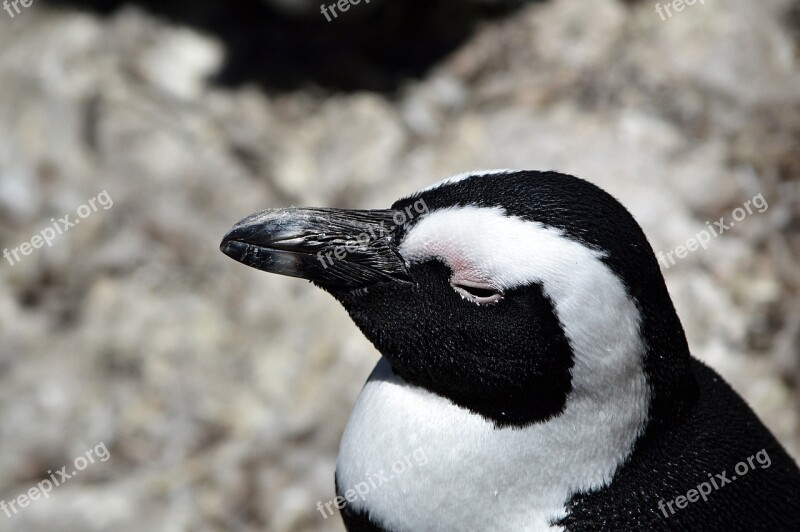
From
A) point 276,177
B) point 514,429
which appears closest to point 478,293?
point 514,429

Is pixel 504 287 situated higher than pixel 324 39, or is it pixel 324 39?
pixel 324 39

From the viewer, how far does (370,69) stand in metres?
3.38

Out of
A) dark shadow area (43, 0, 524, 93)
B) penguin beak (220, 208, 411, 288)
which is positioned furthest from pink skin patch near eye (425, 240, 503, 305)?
dark shadow area (43, 0, 524, 93)

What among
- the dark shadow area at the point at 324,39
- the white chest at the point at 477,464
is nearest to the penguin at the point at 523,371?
the white chest at the point at 477,464

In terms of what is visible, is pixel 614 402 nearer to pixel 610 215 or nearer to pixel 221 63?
pixel 610 215

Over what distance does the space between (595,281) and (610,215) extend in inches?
4.1

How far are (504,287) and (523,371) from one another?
0.12 m

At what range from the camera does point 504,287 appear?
4.22 feet

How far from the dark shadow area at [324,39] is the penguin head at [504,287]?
1972 mm

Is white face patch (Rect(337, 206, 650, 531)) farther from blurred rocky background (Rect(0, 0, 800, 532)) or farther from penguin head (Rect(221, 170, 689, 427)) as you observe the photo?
blurred rocky background (Rect(0, 0, 800, 532))

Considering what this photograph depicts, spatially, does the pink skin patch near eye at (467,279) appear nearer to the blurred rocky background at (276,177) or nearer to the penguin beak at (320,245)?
the penguin beak at (320,245)

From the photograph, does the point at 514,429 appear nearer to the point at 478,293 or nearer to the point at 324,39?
the point at 478,293

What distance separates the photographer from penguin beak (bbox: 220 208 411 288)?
1.43m

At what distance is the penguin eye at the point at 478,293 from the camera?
131cm
